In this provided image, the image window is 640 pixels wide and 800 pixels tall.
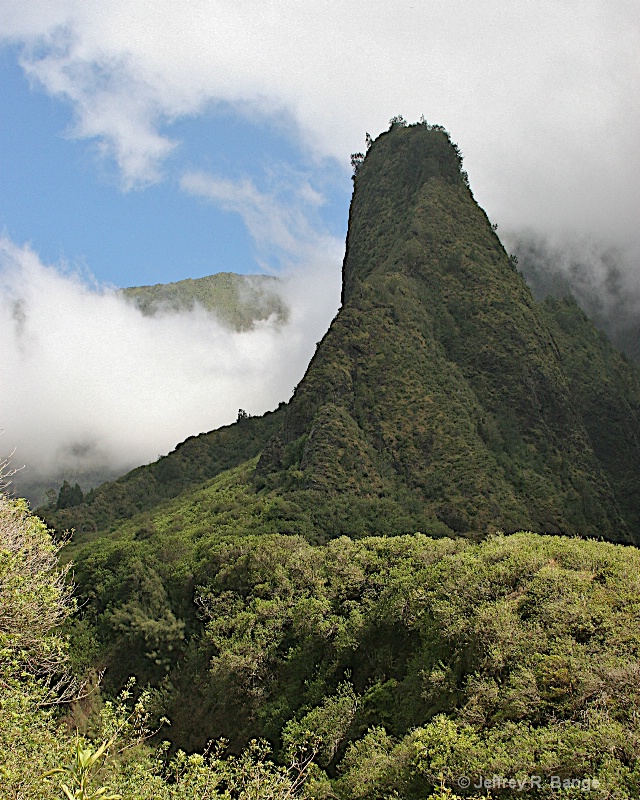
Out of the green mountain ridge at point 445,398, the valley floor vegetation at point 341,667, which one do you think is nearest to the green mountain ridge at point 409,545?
the valley floor vegetation at point 341,667

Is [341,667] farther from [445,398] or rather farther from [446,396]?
[446,396]

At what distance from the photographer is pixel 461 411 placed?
5959 cm

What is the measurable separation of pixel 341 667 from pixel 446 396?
113 ft

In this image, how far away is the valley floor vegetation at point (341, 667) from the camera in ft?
55.1

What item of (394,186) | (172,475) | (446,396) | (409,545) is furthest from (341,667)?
(394,186)

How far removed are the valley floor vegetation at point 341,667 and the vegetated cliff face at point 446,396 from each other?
12.3 metres

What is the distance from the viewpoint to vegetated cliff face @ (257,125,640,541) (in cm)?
5216

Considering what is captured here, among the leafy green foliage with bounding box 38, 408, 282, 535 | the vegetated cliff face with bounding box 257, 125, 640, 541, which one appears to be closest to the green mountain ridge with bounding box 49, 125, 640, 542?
the vegetated cliff face with bounding box 257, 125, 640, 541

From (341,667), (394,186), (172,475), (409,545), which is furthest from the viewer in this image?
(394,186)

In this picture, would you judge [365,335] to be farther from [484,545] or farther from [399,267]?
[484,545]

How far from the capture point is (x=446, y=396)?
60.6 m

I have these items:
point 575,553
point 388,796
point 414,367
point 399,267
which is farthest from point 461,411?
point 388,796

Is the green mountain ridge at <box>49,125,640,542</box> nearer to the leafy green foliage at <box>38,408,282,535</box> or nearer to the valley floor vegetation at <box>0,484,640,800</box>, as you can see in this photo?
the leafy green foliage at <box>38,408,282,535</box>

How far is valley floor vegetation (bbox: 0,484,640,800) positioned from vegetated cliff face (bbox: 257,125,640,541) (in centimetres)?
1232
